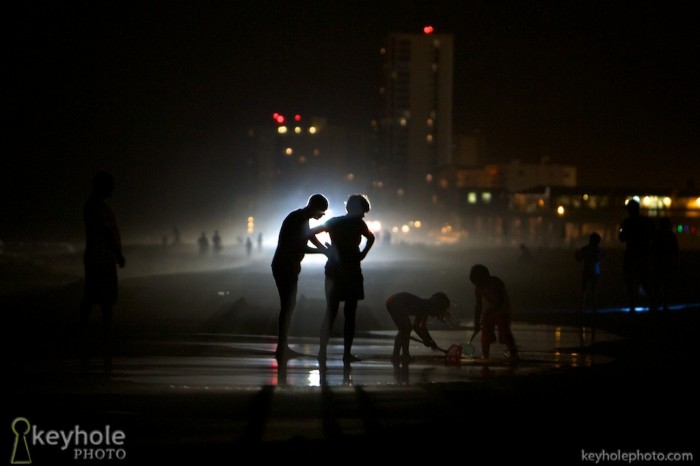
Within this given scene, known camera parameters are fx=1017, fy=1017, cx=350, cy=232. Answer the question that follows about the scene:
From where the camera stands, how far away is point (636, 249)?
17.4m

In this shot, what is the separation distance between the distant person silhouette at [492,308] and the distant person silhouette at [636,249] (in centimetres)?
630

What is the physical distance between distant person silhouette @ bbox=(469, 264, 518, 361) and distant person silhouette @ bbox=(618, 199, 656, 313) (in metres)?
6.30

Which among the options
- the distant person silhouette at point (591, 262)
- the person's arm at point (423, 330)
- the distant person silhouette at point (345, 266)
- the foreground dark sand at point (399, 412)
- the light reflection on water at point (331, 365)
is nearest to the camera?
the foreground dark sand at point (399, 412)

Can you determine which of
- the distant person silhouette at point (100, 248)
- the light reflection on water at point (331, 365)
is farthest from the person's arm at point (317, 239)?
the distant person silhouette at point (100, 248)

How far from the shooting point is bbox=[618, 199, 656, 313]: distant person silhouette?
1722 cm

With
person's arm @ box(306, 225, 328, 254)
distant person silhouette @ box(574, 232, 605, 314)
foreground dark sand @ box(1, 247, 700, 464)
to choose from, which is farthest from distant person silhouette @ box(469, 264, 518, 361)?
distant person silhouette @ box(574, 232, 605, 314)

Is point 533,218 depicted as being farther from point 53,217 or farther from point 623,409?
point 623,409

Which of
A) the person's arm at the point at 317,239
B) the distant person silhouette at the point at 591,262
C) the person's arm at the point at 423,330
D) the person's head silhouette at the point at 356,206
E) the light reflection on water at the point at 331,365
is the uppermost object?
the person's head silhouette at the point at 356,206

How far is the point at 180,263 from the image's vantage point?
194 ft

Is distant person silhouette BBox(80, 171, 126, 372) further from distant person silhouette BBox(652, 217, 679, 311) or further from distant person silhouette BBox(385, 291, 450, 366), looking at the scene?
distant person silhouette BBox(652, 217, 679, 311)

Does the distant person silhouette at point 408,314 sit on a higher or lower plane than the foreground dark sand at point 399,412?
higher

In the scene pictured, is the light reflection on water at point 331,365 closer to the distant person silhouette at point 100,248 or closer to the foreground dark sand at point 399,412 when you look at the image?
the foreground dark sand at point 399,412

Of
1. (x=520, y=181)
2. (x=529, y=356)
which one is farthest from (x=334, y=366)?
(x=520, y=181)

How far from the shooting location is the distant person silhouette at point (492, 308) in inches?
438
